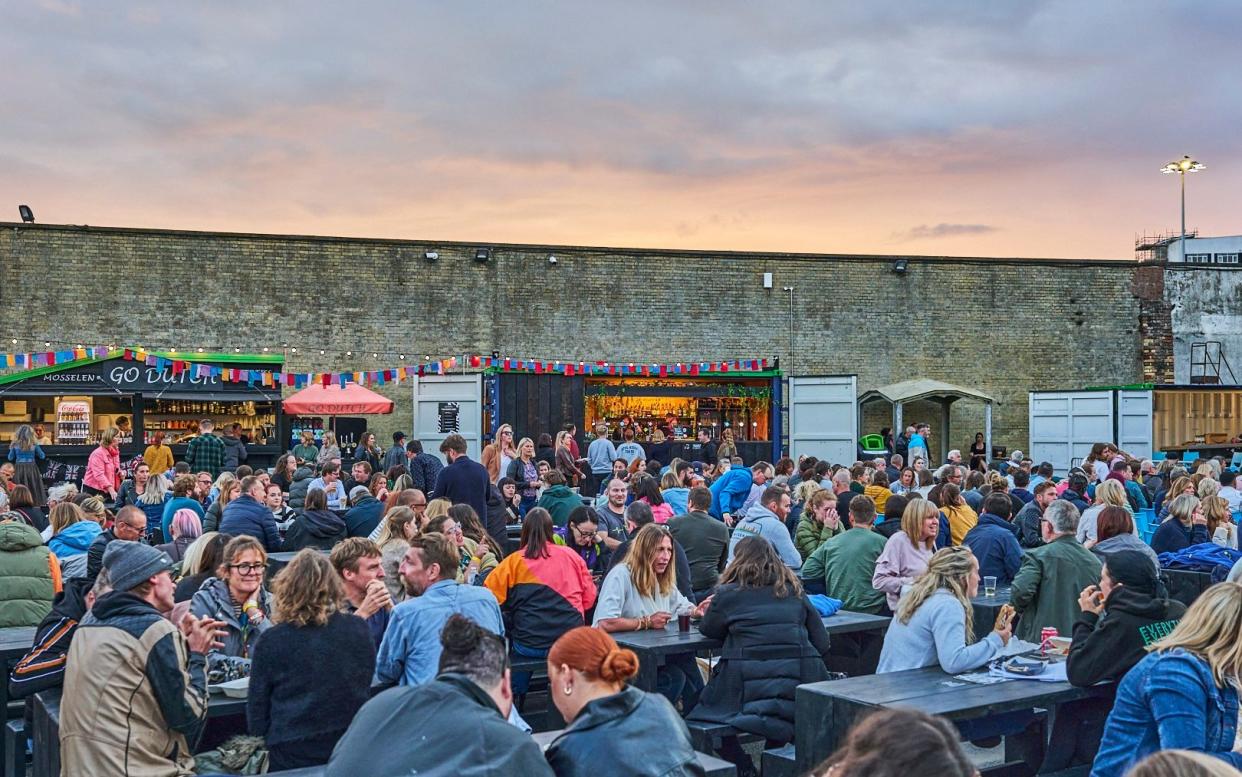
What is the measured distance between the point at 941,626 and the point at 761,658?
84 cm

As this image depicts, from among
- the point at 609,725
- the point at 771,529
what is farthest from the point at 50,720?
the point at 771,529

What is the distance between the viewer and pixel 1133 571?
5020 mm

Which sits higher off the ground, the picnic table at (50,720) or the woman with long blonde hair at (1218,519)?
the woman with long blonde hair at (1218,519)

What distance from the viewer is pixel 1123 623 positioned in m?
5.03

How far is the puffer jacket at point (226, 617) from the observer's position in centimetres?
566

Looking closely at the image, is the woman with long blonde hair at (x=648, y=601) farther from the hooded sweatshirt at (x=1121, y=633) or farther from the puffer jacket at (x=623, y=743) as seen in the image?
the puffer jacket at (x=623, y=743)

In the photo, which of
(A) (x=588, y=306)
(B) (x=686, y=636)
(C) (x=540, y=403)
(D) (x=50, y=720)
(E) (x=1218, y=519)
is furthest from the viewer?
(A) (x=588, y=306)

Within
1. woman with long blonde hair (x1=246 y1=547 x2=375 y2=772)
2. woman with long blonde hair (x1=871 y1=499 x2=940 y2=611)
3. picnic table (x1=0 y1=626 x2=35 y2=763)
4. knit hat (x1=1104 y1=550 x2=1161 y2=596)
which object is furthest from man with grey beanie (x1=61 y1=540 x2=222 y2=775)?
woman with long blonde hair (x1=871 y1=499 x2=940 y2=611)

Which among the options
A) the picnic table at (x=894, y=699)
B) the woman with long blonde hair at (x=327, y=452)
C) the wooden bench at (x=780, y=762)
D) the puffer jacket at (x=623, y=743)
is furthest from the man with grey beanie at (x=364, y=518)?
the puffer jacket at (x=623, y=743)

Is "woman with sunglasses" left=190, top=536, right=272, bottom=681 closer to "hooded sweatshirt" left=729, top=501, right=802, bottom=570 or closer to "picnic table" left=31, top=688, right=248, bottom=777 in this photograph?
"picnic table" left=31, top=688, right=248, bottom=777

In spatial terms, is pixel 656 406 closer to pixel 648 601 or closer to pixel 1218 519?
pixel 1218 519

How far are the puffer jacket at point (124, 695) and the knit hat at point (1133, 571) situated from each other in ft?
12.3

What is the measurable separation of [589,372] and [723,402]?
9.98 feet

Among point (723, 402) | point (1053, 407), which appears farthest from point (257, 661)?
point (1053, 407)
